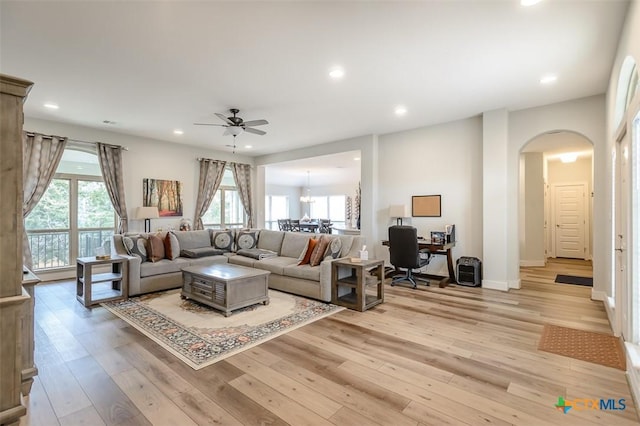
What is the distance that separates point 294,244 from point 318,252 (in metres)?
0.98

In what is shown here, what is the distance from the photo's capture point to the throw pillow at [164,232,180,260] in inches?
202

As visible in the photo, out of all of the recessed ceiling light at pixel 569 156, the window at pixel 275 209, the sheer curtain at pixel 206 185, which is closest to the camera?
the recessed ceiling light at pixel 569 156

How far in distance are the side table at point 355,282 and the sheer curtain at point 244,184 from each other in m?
4.98

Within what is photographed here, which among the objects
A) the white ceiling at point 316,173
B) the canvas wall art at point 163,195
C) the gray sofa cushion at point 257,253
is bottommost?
the gray sofa cushion at point 257,253

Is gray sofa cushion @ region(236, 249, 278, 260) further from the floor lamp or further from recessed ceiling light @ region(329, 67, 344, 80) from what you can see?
recessed ceiling light @ region(329, 67, 344, 80)

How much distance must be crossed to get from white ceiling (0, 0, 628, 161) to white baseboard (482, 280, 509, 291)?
2.81 m

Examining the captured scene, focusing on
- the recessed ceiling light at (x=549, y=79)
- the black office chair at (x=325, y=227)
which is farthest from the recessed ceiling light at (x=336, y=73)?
the black office chair at (x=325, y=227)

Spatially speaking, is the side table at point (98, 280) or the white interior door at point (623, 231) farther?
the side table at point (98, 280)

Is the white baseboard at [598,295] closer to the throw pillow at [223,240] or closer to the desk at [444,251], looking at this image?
the desk at [444,251]

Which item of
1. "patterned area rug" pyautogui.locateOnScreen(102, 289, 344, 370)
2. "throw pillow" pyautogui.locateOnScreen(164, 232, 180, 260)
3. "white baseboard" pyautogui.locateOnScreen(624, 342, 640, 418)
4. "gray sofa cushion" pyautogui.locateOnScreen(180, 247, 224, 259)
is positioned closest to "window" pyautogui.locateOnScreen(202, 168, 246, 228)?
"gray sofa cushion" pyautogui.locateOnScreen(180, 247, 224, 259)

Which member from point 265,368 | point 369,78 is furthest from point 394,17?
point 265,368

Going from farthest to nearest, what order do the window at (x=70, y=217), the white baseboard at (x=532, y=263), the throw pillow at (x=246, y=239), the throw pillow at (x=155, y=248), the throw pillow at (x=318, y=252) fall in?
the white baseboard at (x=532, y=263), the throw pillow at (x=246, y=239), the window at (x=70, y=217), the throw pillow at (x=155, y=248), the throw pillow at (x=318, y=252)

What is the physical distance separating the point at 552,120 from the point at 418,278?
10.8ft

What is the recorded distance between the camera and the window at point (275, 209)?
44.3 feet
